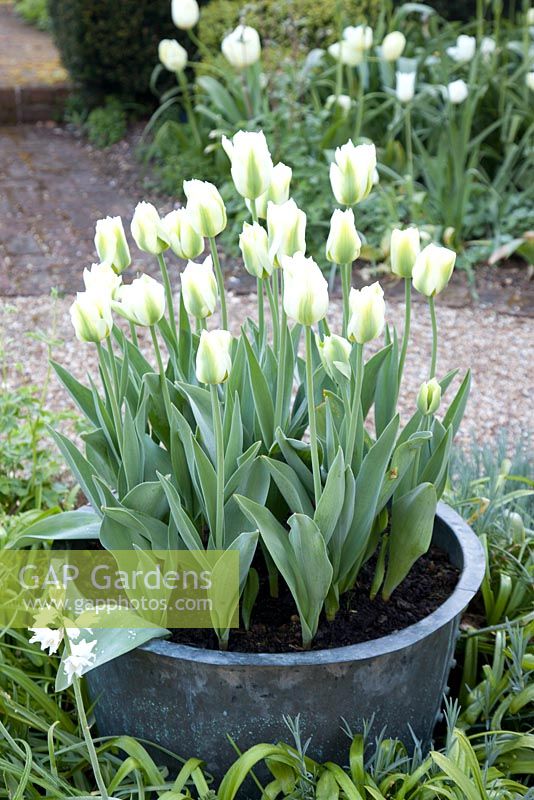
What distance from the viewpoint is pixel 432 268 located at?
1.56 meters

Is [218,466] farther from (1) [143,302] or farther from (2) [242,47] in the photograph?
(2) [242,47]

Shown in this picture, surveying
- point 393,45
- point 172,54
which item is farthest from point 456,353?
point 172,54

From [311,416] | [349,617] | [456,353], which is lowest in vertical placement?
[456,353]

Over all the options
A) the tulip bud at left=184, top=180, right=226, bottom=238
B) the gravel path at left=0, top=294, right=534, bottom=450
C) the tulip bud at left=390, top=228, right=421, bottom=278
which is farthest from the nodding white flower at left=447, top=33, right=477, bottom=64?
the tulip bud at left=184, top=180, right=226, bottom=238

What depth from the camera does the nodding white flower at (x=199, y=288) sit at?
1.50 meters

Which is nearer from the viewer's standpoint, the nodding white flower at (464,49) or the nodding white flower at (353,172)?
the nodding white flower at (353,172)

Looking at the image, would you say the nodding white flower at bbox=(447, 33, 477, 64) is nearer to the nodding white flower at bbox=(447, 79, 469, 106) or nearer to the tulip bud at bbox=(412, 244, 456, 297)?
the nodding white flower at bbox=(447, 79, 469, 106)

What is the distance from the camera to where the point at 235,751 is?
5.53 ft

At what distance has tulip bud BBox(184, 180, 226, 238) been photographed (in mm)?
1536

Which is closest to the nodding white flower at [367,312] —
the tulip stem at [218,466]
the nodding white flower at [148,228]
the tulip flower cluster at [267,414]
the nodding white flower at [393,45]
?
the tulip flower cluster at [267,414]

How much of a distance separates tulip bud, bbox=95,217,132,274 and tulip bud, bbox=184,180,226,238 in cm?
14

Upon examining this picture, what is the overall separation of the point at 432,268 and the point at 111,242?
0.54m

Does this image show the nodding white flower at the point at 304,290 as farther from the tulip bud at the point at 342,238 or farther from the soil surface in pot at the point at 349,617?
the soil surface in pot at the point at 349,617

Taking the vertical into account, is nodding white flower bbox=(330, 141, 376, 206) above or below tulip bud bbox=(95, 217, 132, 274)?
above
